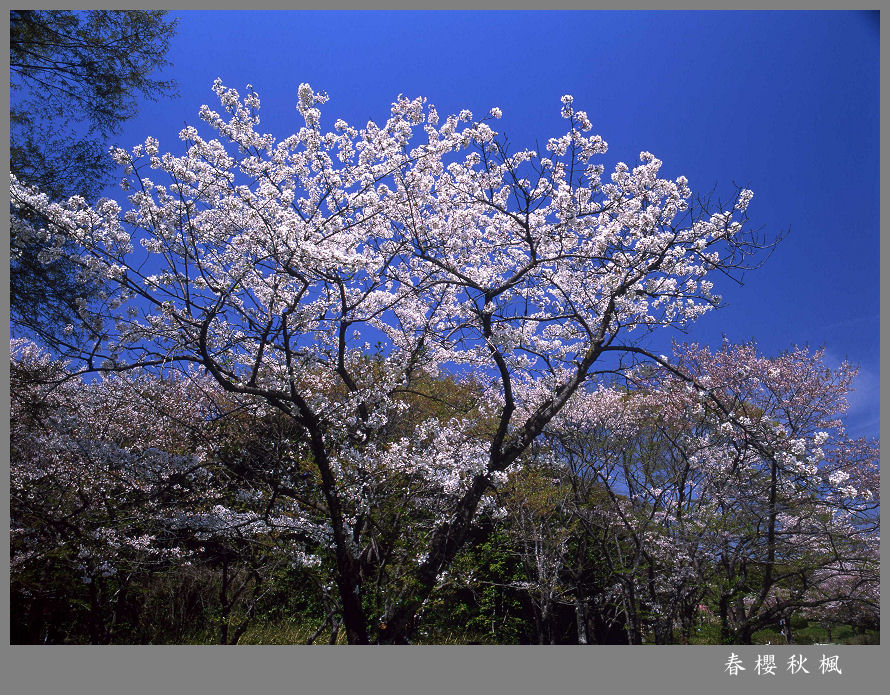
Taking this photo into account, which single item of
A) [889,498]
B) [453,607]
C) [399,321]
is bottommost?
[453,607]

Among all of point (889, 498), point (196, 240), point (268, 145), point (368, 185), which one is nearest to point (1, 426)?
point (196, 240)

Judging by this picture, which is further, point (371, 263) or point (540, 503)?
point (540, 503)

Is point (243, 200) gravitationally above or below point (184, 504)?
above

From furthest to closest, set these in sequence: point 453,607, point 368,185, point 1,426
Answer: point 453,607, point 368,185, point 1,426

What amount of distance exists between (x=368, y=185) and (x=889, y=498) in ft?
15.0

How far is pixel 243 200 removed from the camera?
3859 millimetres

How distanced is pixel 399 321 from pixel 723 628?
17.6 ft

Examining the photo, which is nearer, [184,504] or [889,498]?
[889,498]

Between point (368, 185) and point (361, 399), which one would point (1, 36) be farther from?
point (361, 399)

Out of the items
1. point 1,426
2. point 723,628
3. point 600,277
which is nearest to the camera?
point 1,426

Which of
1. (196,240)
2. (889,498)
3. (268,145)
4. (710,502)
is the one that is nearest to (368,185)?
(268,145)

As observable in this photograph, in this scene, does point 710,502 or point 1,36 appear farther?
point 710,502

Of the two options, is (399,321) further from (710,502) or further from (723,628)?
(723,628)

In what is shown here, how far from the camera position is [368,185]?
4.13 metres
